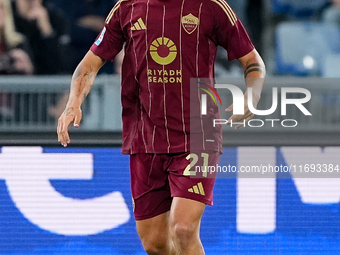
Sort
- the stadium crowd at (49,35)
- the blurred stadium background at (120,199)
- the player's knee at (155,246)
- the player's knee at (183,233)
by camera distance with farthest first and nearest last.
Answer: the stadium crowd at (49,35), the blurred stadium background at (120,199), the player's knee at (155,246), the player's knee at (183,233)

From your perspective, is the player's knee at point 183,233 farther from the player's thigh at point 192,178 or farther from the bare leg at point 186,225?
the player's thigh at point 192,178

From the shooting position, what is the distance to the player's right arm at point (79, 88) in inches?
130

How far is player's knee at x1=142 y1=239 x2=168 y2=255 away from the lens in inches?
142

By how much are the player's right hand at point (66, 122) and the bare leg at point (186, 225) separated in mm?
675

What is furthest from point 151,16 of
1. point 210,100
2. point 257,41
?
point 257,41

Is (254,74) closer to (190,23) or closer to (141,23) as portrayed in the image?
(190,23)

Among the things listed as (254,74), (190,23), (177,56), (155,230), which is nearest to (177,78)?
(177,56)

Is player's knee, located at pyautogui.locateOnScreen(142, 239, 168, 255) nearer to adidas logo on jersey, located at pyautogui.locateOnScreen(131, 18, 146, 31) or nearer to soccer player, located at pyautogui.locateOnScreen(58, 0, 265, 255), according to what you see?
soccer player, located at pyautogui.locateOnScreen(58, 0, 265, 255)

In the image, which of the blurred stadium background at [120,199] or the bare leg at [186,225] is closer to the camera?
the bare leg at [186,225]

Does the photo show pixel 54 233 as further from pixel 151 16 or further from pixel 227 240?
pixel 151 16

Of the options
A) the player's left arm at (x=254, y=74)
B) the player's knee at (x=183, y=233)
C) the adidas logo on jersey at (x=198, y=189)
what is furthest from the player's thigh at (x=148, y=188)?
the player's left arm at (x=254, y=74)

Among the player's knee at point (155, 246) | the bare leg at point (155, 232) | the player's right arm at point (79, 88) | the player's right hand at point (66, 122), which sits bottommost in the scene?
the player's knee at point (155, 246)

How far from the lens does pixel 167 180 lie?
355 cm

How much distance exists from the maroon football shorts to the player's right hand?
455 millimetres
